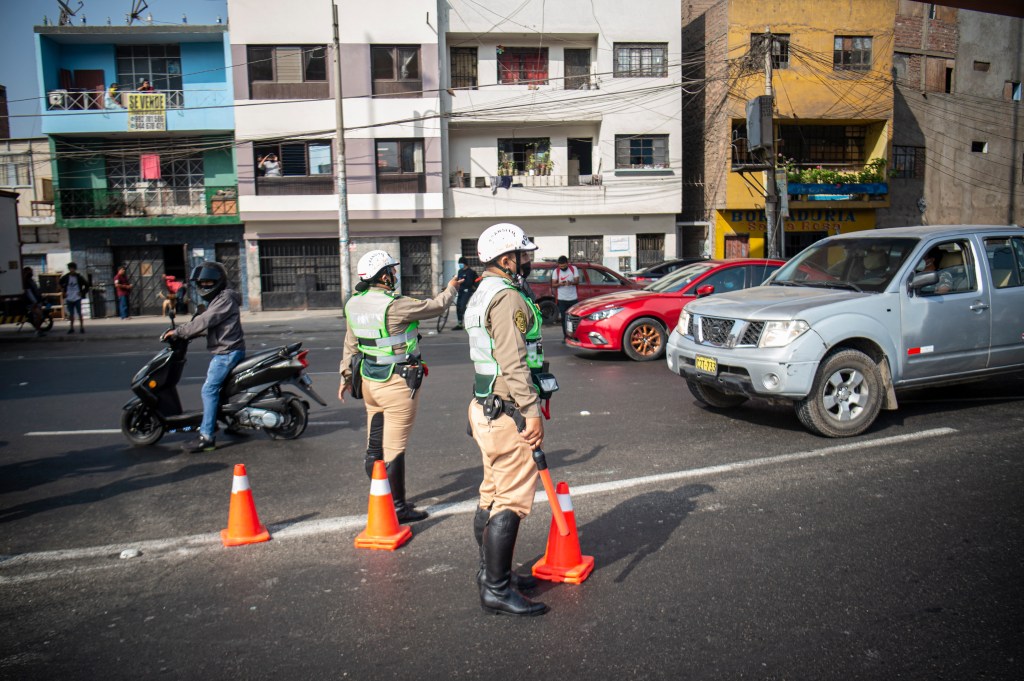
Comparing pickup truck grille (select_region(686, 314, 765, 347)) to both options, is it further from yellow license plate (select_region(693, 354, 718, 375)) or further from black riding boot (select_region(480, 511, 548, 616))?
black riding boot (select_region(480, 511, 548, 616))

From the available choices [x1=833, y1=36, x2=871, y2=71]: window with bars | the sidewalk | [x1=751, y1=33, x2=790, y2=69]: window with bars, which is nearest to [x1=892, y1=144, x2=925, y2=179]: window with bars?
[x1=833, y1=36, x2=871, y2=71]: window with bars

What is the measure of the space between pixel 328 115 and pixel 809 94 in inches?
676

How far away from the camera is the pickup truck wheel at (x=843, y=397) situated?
6.34 m

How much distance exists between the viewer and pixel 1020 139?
30406 mm

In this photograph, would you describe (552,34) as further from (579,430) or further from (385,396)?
(385,396)

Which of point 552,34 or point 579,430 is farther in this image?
point 552,34

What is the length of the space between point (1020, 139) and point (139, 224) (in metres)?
34.7

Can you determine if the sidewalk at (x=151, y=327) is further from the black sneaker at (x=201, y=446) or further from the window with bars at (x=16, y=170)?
the black sneaker at (x=201, y=446)

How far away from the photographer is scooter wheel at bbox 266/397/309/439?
7.20 metres

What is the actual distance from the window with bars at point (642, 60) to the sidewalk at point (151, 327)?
13.7m

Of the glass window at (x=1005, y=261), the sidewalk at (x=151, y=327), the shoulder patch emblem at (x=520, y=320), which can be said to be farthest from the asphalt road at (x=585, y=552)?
the sidewalk at (x=151, y=327)

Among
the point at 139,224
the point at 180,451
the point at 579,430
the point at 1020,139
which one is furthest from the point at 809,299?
the point at 1020,139

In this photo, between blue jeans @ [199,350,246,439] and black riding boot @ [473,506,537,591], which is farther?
blue jeans @ [199,350,246,439]

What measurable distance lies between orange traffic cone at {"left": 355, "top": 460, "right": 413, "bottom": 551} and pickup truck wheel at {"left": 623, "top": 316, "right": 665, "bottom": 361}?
7323 millimetres
